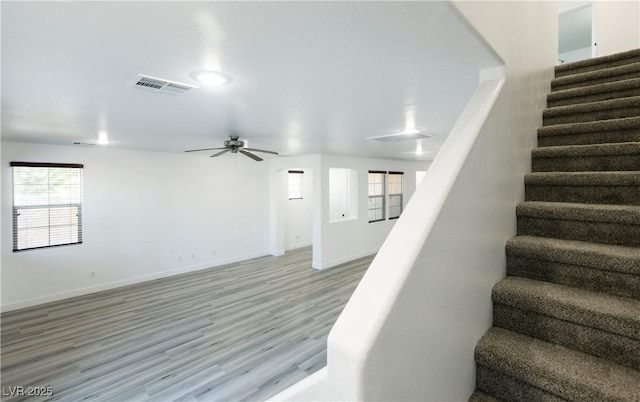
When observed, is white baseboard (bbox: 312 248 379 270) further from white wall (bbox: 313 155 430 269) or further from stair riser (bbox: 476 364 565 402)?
Answer: stair riser (bbox: 476 364 565 402)

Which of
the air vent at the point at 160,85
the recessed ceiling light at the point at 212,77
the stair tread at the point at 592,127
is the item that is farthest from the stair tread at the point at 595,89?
the air vent at the point at 160,85

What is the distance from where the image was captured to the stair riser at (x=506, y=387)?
1086mm

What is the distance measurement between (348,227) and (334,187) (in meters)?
1.95

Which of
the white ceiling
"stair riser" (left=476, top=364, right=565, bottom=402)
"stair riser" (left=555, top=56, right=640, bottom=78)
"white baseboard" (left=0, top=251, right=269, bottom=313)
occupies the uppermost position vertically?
"stair riser" (left=555, top=56, right=640, bottom=78)

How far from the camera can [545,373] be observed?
1063 mm

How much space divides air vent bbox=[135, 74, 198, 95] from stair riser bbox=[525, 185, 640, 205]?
2.17m

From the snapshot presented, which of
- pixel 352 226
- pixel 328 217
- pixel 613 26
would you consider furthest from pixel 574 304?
pixel 352 226

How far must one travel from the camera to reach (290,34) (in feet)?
4.34

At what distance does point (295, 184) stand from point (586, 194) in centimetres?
756

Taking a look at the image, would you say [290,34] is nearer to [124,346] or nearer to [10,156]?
[124,346]

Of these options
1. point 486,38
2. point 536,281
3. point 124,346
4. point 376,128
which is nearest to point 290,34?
point 486,38

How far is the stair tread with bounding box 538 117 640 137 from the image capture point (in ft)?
6.08

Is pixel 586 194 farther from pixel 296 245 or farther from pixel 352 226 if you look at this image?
pixel 296 245

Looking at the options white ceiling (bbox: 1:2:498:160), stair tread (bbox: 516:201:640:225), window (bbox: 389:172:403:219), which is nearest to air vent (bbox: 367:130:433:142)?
white ceiling (bbox: 1:2:498:160)
